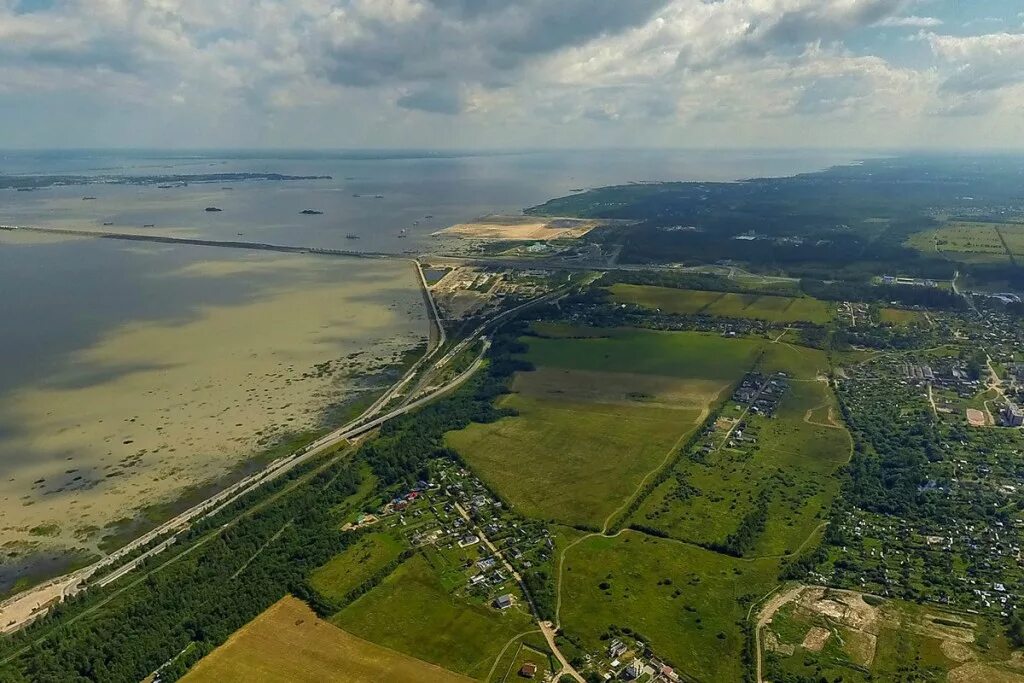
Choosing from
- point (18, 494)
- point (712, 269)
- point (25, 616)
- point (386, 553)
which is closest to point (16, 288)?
point (18, 494)

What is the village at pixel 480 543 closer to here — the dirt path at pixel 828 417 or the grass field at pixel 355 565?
the grass field at pixel 355 565

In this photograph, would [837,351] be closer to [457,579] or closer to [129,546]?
[457,579]

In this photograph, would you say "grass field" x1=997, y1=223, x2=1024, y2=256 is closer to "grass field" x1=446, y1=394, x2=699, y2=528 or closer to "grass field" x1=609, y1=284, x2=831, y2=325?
"grass field" x1=609, y1=284, x2=831, y2=325

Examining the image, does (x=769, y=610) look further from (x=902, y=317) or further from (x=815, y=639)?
(x=902, y=317)

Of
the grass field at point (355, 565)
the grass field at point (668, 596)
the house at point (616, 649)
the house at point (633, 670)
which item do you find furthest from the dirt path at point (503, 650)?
the grass field at point (355, 565)

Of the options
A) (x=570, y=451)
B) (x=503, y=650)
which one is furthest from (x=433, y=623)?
(x=570, y=451)
